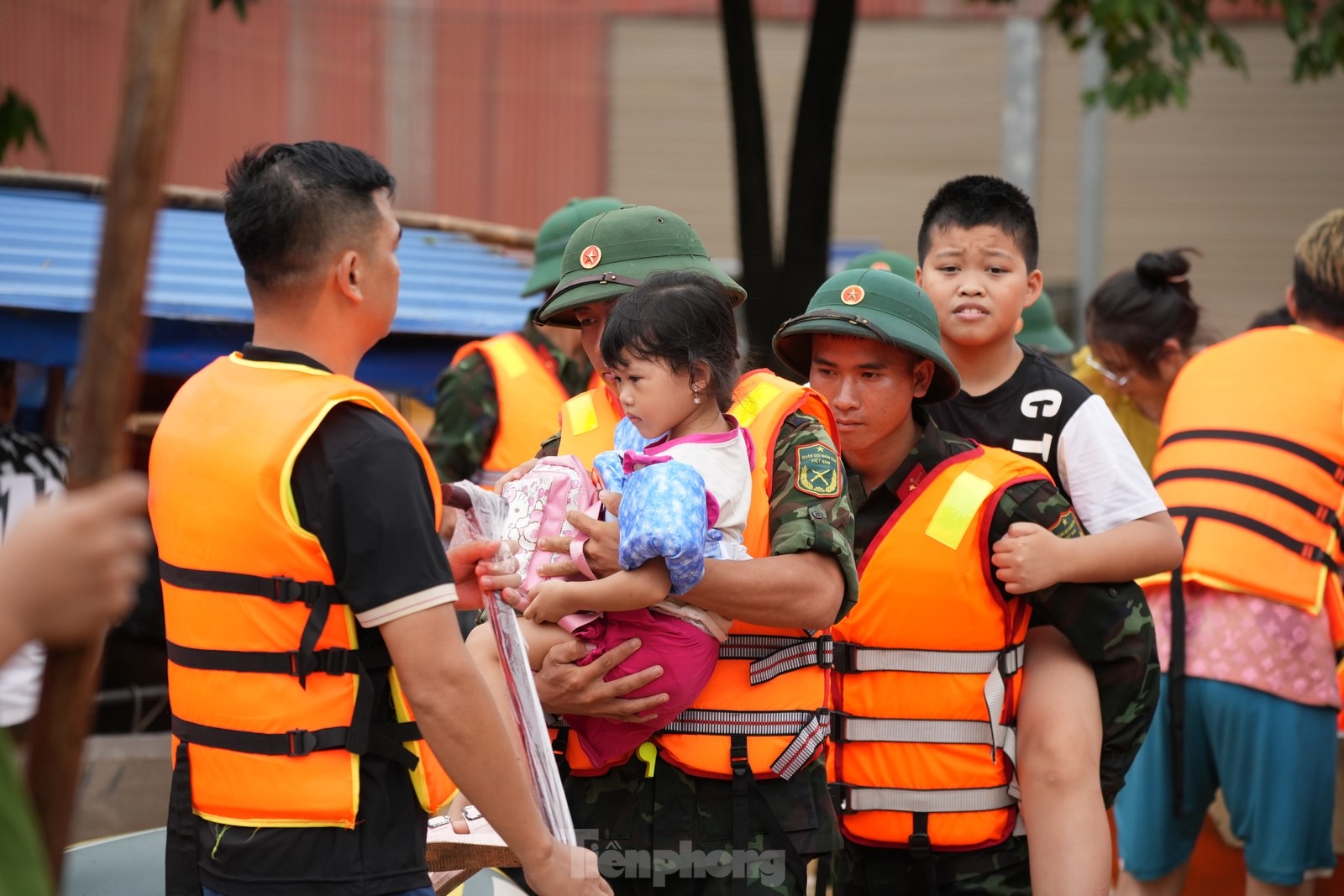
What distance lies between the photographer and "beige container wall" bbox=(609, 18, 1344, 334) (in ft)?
53.7

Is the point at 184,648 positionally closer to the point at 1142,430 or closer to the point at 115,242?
the point at 115,242

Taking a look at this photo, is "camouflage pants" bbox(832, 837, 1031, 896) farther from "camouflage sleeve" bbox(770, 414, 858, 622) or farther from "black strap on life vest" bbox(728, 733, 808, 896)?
"camouflage sleeve" bbox(770, 414, 858, 622)

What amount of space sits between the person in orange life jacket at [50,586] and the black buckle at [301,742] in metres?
0.87

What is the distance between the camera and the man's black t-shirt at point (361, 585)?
2.19 m

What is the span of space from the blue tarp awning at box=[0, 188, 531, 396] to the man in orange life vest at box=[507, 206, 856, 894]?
2634 mm

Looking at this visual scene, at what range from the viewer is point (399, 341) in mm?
5781

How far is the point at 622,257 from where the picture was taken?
3.05 m

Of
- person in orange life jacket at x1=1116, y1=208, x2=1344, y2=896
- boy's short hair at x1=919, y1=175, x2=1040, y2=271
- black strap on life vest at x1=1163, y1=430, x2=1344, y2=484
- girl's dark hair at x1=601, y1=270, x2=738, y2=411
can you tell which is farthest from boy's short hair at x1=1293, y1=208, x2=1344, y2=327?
girl's dark hair at x1=601, y1=270, x2=738, y2=411

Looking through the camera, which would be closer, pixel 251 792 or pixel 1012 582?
pixel 251 792

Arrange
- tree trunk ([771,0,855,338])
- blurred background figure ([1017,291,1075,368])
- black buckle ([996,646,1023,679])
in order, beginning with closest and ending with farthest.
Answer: black buckle ([996,646,1023,679]) → blurred background figure ([1017,291,1075,368]) → tree trunk ([771,0,855,338])

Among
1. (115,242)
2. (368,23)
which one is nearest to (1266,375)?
(115,242)

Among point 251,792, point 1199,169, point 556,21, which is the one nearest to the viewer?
point 251,792

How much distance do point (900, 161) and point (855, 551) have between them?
14629mm

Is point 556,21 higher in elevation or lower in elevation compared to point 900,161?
higher
